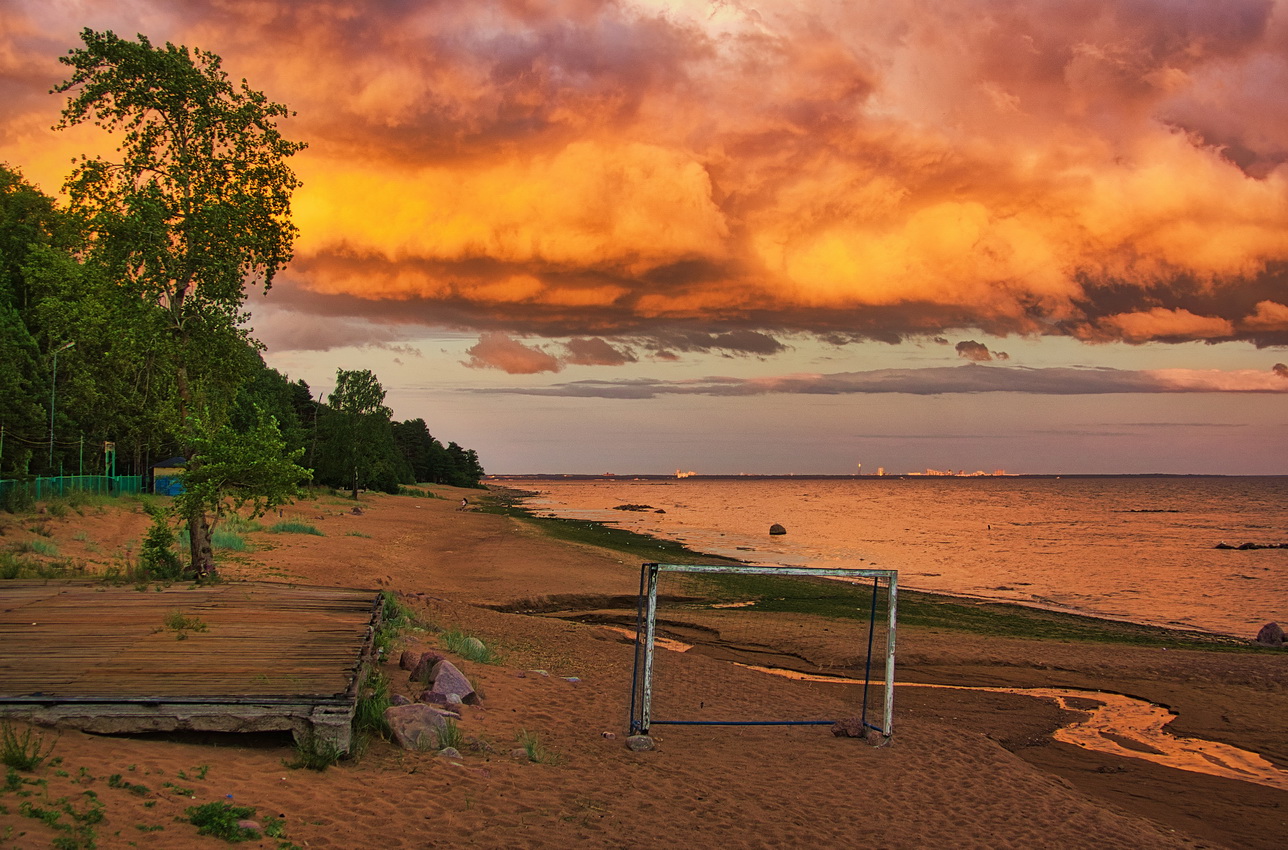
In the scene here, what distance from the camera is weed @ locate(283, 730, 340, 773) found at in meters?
8.09

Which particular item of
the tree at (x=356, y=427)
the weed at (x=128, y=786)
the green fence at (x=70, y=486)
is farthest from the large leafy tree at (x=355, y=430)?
the weed at (x=128, y=786)

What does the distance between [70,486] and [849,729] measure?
126 feet

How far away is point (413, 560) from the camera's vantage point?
32.4 meters

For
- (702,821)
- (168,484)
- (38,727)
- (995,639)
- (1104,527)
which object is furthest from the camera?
(1104,527)

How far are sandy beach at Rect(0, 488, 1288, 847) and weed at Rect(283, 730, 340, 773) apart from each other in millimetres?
109

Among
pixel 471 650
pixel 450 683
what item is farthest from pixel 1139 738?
pixel 450 683

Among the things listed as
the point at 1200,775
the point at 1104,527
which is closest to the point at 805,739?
the point at 1200,775

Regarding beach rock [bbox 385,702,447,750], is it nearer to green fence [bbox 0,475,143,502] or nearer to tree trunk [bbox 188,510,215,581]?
tree trunk [bbox 188,510,215,581]

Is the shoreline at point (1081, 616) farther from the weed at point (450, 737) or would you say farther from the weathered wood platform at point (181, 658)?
the weathered wood platform at point (181, 658)

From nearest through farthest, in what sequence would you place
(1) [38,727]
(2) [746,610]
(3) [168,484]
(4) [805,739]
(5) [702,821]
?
(1) [38,727] < (5) [702,821] < (4) [805,739] < (2) [746,610] < (3) [168,484]

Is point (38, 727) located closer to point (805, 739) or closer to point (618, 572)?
point (805, 739)

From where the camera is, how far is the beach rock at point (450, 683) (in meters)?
11.3

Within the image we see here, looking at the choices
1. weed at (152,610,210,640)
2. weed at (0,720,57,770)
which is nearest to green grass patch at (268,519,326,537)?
weed at (152,610,210,640)

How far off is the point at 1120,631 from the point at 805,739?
63.3 ft
